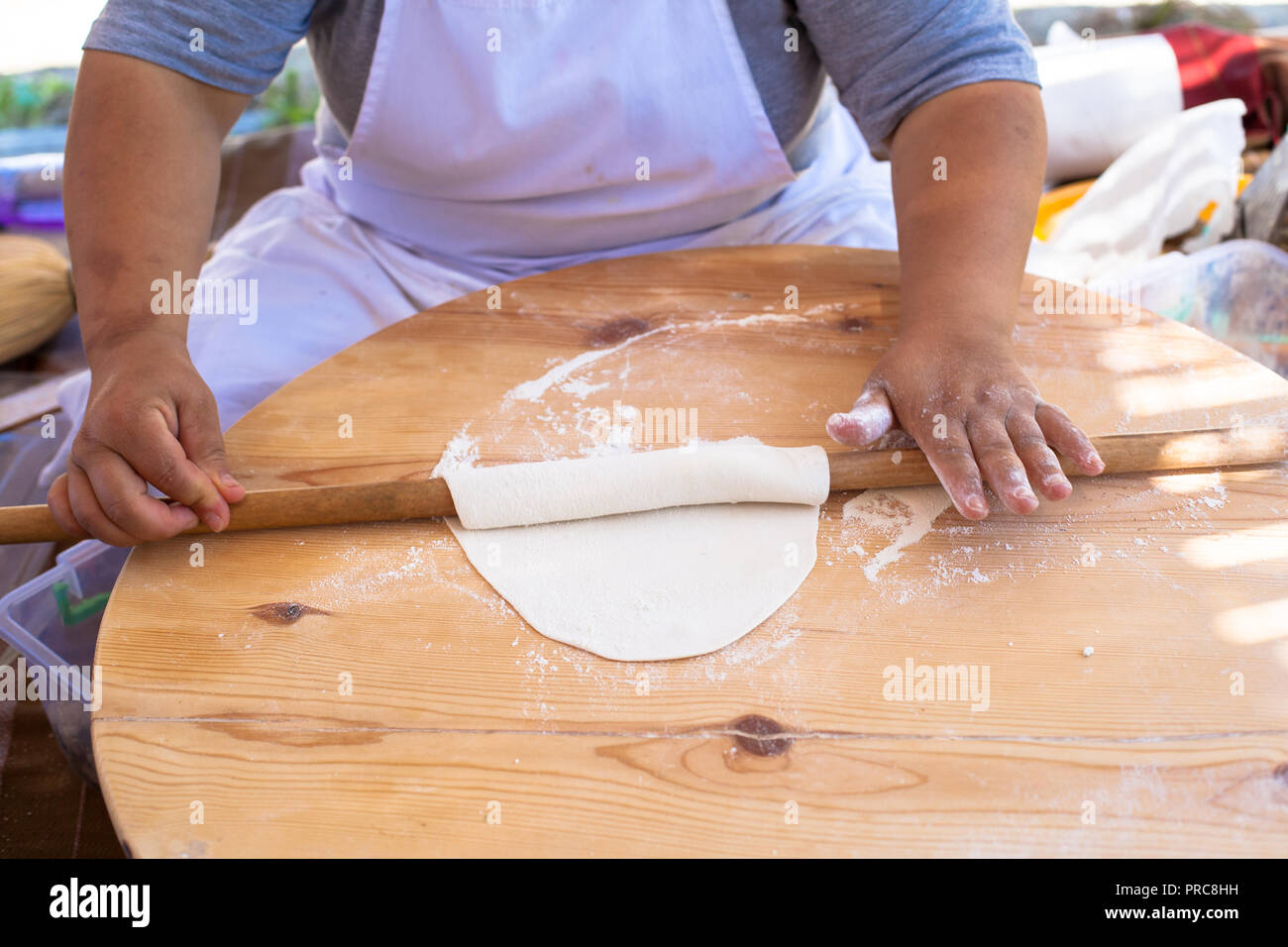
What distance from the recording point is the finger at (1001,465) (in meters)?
1.02

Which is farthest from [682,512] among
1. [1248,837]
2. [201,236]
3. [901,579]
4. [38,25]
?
[38,25]

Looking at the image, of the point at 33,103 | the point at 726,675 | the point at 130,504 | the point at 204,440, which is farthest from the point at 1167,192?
the point at 33,103

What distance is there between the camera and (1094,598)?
3.19ft

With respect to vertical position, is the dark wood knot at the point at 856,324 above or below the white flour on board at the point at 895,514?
above

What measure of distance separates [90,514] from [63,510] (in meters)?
0.05

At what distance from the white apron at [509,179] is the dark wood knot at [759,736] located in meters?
0.90

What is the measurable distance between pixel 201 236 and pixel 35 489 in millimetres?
1400

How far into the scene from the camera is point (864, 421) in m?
1.11

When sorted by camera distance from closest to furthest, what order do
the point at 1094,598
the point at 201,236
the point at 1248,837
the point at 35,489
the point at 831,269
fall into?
1. the point at 1248,837
2. the point at 1094,598
3. the point at 201,236
4. the point at 831,269
5. the point at 35,489

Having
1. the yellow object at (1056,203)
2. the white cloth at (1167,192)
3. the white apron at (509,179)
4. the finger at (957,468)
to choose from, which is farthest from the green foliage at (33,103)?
the finger at (957,468)

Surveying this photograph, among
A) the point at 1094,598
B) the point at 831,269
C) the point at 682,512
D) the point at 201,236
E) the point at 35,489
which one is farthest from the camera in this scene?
the point at 35,489

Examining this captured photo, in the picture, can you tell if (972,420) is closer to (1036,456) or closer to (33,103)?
(1036,456)

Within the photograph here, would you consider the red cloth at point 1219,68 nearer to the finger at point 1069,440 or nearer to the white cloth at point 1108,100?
the white cloth at point 1108,100
